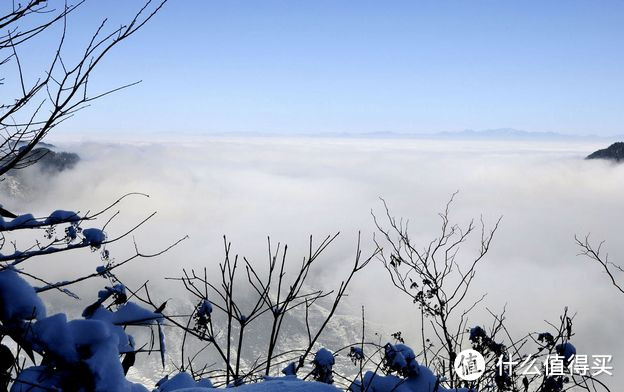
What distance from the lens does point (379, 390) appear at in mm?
3404

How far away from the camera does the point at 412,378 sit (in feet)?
11.5

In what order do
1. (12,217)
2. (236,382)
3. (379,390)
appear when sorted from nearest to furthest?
(12,217)
(379,390)
(236,382)

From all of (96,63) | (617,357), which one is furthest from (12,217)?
(617,357)

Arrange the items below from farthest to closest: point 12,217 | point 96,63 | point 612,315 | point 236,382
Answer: point 612,315 → point 236,382 → point 96,63 → point 12,217

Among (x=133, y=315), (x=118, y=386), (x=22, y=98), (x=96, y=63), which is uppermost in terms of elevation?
(x=96, y=63)

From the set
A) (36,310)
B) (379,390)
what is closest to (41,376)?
(36,310)

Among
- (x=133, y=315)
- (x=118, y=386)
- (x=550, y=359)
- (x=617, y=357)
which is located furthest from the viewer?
(x=617, y=357)

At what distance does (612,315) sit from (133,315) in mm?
225651

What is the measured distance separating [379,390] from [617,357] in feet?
630

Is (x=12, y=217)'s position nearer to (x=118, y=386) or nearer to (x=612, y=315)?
(x=118, y=386)

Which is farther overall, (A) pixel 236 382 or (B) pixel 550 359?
(B) pixel 550 359

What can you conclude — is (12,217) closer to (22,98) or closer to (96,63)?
(22,98)

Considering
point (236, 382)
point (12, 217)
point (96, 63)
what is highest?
point (96, 63)

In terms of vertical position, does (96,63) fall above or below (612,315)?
above
